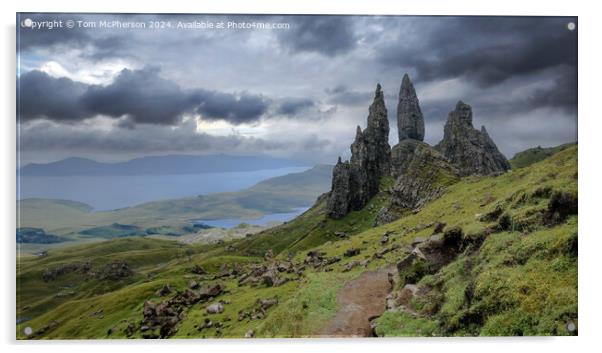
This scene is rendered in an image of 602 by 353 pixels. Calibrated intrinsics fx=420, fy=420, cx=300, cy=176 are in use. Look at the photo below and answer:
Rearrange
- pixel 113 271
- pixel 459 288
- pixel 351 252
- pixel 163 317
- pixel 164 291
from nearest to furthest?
pixel 459 288, pixel 163 317, pixel 351 252, pixel 164 291, pixel 113 271

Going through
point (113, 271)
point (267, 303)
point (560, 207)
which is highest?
point (560, 207)

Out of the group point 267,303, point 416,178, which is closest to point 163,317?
point 267,303

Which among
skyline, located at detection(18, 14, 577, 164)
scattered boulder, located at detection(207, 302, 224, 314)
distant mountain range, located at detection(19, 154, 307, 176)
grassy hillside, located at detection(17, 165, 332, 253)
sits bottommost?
scattered boulder, located at detection(207, 302, 224, 314)

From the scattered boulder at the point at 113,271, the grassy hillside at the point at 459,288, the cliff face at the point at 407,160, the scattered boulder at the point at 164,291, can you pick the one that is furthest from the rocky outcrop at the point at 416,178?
the scattered boulder at the point at 113,271

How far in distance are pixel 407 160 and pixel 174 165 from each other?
5222 cm

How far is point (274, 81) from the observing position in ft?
76.2

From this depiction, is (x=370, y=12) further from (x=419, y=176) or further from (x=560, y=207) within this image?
(x=419, y=176)

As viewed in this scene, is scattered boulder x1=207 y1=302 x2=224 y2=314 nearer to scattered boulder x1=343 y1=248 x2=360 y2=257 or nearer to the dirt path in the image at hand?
the dirt path

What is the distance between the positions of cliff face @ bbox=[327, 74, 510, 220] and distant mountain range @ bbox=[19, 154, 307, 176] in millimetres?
8149

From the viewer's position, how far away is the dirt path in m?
18.3

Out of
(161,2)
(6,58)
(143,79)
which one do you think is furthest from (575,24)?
(6,58)

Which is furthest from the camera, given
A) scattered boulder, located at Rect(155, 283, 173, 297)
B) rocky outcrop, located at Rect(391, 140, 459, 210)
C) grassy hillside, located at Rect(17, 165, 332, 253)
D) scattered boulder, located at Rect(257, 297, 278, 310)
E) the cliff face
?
rocky outcrop, located at Rect(391, 140, 459, 210)

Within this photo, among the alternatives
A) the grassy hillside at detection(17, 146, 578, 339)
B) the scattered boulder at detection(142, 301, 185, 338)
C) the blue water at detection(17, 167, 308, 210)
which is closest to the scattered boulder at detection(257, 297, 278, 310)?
the grassy hillside at detection(17, 146, 578, 339)

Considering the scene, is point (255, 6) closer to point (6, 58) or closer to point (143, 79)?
point (143, 79)
